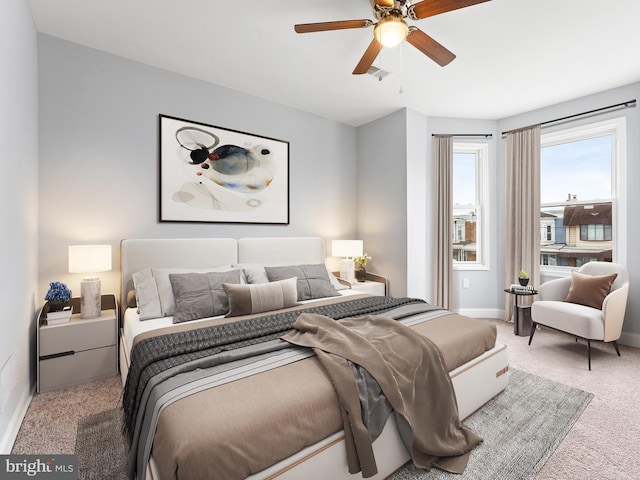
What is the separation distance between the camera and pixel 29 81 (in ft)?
7.39

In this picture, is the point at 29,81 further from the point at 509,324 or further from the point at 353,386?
the point at 509,324

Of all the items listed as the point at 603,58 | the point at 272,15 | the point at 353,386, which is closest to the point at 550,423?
the point at 353,386

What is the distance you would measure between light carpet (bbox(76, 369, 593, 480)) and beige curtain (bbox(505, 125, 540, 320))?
192 centimetres

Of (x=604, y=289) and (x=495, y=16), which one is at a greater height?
(x=495, y=16)

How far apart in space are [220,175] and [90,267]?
1.48m

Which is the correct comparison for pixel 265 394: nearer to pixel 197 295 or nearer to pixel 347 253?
pixel 197 295

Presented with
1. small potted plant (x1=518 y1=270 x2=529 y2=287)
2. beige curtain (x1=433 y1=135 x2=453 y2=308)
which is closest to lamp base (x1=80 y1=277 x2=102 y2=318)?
beige curtain (x1=433 y1=135 x2=453 y2=308)

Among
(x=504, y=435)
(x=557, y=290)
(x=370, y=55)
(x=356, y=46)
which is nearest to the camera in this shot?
(x=504, y=435)

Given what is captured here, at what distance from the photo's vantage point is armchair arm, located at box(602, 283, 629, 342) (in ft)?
9.11

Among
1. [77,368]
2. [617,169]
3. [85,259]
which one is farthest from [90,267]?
[617,169]

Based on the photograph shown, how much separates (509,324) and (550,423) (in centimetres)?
239

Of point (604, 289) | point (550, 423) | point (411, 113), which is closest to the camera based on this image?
point (550, 423)

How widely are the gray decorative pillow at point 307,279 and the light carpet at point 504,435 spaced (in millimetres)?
1510

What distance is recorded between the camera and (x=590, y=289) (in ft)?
10.2
